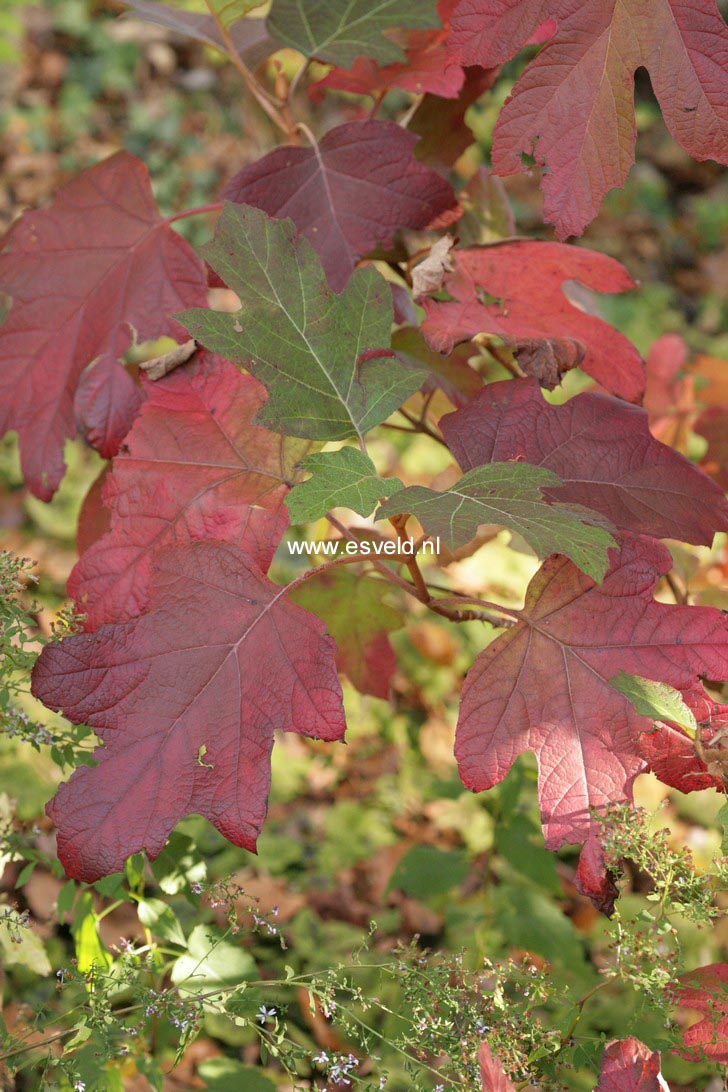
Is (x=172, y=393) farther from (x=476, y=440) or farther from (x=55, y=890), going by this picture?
(x=55, y=890)

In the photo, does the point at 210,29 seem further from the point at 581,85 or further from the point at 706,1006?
the point at 706,1006

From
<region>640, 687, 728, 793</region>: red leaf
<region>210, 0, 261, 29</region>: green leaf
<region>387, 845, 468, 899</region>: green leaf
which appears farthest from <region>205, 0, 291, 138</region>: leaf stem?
<region>387, 845, 468, 899</region>: green leaf

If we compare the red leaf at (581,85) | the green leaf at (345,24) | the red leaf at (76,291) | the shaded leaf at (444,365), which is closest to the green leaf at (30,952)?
the red leaf at (76,291)

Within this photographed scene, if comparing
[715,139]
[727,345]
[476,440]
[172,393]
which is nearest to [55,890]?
[172,393]

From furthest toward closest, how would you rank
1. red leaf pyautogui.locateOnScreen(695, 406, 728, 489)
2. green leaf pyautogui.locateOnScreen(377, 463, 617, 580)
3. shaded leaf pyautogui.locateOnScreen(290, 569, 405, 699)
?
red leaf pyautogui.locateOnScreen(695, 406, 728, 489), shaded leaf pyautogui.locateOnScreen(290, 569, 405, 699), green leaf pyautogui.locateOnScreen(377, 463, 617, 580)

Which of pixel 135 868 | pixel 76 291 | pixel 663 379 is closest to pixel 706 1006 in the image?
pixel 135 868

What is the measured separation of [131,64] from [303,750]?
9.08 ft

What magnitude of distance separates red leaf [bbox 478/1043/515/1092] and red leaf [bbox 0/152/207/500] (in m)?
0.67

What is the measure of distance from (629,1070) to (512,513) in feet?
1.47

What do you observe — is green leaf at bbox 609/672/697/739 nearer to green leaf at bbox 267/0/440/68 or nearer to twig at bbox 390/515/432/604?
twig at bbox 390/515/432/604

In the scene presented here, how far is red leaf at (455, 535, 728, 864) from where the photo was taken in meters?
0.75

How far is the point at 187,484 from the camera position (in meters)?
0.89

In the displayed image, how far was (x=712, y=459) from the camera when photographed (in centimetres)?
132

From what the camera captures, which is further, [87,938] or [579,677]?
[87,938]
